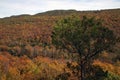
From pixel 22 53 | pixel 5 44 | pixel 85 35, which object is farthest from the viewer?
pixel 5 44

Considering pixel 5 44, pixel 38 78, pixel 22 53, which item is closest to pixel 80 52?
pixel 38 78

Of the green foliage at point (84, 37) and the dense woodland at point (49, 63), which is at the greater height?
the green foliage at point (84, 37)

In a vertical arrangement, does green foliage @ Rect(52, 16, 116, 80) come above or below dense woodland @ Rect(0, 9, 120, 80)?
above

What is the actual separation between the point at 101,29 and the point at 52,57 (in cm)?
13394

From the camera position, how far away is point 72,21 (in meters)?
36.3

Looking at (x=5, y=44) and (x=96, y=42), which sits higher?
(x=96, y=42)

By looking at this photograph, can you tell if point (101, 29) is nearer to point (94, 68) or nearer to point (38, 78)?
point (94, 68)

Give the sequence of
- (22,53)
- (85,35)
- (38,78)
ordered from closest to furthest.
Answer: (85,35) < (38,78) < (22,53)

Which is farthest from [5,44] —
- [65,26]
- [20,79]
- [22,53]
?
[65,26]

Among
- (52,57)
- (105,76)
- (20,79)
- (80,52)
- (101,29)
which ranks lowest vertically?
(52,57)

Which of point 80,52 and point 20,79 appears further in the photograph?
point 20,79

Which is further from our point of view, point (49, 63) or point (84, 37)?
point (49, 63)

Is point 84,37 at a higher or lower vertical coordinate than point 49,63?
higher

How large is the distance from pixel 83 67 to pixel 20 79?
5272cm
